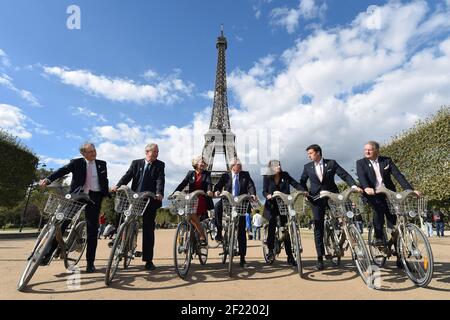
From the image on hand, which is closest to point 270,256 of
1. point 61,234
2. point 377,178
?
point 377,178

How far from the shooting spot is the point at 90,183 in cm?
537

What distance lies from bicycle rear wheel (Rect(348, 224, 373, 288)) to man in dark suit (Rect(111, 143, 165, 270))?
9.63 ft

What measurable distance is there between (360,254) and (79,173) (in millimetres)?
4309

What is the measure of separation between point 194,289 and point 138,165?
95.2 inches

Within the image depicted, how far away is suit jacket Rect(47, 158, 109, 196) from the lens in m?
5.14

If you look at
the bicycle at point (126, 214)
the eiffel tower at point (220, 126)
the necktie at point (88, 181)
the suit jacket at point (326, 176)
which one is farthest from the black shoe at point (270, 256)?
the eiffel tower at point (220, 126)

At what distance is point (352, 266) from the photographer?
19.0 ft

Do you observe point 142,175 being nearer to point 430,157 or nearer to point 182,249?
point 182,249

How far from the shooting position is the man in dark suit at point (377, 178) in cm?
519

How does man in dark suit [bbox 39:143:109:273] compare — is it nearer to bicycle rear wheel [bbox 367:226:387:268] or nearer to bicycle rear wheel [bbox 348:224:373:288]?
bicycle rear wheel [bbox 348:224:373:288]

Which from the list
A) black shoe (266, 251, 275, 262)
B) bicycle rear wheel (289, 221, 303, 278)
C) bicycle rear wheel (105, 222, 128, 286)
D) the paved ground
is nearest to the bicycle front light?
the paved ground
